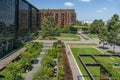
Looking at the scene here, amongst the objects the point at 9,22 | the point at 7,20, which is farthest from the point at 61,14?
the point at 7,20

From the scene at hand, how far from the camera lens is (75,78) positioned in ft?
126

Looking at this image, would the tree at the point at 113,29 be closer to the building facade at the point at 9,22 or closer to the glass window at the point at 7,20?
the building facade at the point at 9,22

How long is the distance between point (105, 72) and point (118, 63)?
24171 mm

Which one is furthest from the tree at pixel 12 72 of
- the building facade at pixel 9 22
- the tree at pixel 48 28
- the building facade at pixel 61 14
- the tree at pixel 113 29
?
the building facade at pixel 61 14

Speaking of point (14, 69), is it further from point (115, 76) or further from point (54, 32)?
point (54, 32)

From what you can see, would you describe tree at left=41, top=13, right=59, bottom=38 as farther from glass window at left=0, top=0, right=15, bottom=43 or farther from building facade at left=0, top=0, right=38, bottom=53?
glass window at left=0, top=0, right=15, bottom=43

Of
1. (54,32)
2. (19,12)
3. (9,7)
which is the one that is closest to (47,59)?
(9,7)

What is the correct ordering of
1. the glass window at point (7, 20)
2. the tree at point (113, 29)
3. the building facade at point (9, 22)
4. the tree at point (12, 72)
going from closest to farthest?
the tree at point (12, 72) → the glass window at point (7, 20) → the building facade at point (9, 22) → the tree at point (113, 29)

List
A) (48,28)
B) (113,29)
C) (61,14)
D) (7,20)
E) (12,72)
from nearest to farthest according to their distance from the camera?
(12,72)
(7,20)
(113,29)
(48,28)
(61,14)

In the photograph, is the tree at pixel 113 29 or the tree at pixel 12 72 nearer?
the tree at pixel 12 72

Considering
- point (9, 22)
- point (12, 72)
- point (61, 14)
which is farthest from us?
point (61, 14)

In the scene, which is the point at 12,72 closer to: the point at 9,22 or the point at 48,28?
the point at 9,22

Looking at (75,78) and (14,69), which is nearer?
(14,69)

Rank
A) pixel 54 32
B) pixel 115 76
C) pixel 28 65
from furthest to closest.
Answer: pixel 54 32
pixel 28 65
pixel 115 76
